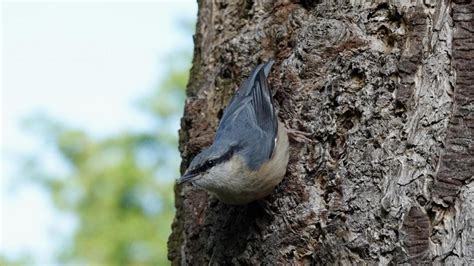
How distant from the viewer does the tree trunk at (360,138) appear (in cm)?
246

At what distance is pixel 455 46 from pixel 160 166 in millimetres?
6958

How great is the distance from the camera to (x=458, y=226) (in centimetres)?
242

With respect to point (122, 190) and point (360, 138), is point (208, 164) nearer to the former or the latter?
point (360, 138)

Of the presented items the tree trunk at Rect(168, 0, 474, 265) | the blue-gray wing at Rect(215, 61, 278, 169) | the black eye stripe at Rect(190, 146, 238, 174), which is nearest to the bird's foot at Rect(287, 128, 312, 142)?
the tree trunk at Rect(168, 0, 474, 265)

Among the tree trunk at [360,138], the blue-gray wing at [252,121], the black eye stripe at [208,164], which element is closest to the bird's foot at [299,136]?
the tree trunk at [360,138]

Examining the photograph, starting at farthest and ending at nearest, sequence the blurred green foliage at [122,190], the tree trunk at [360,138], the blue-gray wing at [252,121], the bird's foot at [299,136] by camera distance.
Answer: the blurred green foliage at [122,190], the blue-gray wing at [252,121], the bird's foot at [299,136], the tree trunk at [360,138]

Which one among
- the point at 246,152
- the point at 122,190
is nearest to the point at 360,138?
the point at 246,152

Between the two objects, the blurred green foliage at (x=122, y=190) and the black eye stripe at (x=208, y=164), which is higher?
the black eye stripe at (x=208, y=164)

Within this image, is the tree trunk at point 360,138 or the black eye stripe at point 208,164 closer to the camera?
the tree trunk at point 360,138

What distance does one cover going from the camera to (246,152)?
10.7 ft

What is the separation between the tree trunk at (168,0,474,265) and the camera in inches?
97.0

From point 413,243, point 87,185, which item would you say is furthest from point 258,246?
point 87,185

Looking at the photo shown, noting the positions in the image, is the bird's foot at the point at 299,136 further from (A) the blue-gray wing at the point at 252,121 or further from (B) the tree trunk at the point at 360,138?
(A) the blue-gray wing at the point at 252,121

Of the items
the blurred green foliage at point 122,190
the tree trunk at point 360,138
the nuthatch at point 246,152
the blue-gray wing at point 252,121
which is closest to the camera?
the tree trunk at point 360,138
